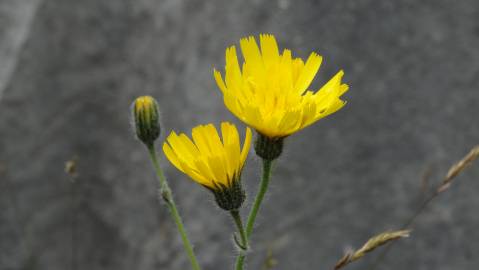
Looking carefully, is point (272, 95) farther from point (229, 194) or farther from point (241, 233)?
point (241, 233)

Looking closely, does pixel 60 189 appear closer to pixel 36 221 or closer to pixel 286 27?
pixel 36 221

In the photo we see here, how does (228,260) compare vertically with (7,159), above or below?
below

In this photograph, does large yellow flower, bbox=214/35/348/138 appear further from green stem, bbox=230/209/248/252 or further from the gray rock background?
the gray rock background

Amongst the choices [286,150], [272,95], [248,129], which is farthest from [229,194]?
[286,150]

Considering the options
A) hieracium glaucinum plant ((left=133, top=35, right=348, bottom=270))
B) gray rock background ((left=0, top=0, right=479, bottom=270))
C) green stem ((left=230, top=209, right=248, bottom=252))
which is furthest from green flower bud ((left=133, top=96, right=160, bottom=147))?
gray rock background ((left=0, top=0, right=479, bottom=270))

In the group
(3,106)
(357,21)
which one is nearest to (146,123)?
(357,21)

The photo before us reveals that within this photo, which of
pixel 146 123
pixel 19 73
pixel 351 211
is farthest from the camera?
pixel 19 73

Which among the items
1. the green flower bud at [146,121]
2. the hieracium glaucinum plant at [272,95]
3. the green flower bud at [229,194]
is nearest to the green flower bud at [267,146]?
the hieracium glaucinum plant at [272,95]

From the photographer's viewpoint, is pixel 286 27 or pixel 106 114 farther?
pixel 106 114
